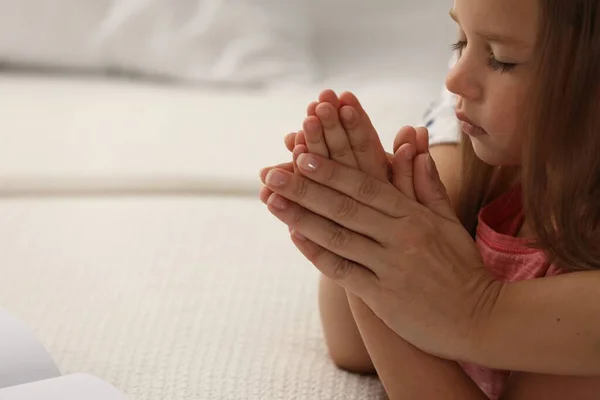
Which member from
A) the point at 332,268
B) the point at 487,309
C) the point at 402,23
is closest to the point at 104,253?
the point at 332,268

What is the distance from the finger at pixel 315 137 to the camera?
73 centimetres

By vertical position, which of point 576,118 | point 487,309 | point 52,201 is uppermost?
point 52,201

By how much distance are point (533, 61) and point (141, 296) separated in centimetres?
47

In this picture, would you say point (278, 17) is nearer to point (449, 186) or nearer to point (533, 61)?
point (449, 186)

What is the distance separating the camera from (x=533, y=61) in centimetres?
70

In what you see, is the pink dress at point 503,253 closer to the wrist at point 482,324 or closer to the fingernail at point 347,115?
the wrist at point 482,324

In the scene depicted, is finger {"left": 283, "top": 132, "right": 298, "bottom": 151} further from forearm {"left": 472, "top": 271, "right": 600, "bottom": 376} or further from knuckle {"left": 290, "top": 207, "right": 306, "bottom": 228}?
forearm {"left": 472, "top": 271, "right": 600, "bottom": 376}

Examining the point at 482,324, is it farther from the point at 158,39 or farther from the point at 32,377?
the point at 158,39

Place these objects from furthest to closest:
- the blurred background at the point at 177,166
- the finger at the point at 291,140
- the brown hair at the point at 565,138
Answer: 1. the blurred background at the point at 177,166
2. the finger at the point at 291,140
3. the brown hair at the point at 565,138

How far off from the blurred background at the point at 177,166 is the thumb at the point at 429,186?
0.18 metres

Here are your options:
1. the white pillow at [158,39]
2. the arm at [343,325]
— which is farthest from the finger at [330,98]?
the white pillow at [158,39]

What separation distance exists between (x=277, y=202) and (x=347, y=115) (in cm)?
9

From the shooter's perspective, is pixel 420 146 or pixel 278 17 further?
pixel 278 17

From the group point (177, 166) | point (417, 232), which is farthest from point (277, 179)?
point (177, 166)
